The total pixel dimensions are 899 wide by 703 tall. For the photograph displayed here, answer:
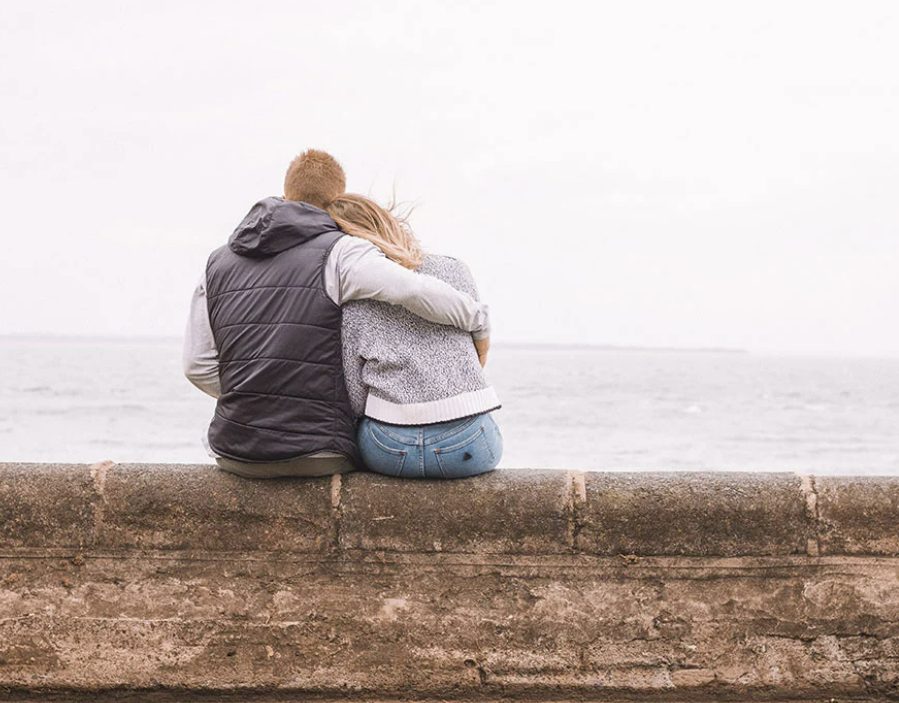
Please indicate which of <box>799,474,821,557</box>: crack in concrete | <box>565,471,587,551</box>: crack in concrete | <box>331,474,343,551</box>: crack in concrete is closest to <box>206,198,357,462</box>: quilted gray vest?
<box>331,474,343,551</box>: crack in concrete

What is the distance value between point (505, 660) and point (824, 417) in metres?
39.9

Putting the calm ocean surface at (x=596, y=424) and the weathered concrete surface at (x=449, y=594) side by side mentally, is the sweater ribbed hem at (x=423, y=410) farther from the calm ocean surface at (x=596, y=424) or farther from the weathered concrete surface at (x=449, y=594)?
the calm ocean surface at (x=596, y=424)

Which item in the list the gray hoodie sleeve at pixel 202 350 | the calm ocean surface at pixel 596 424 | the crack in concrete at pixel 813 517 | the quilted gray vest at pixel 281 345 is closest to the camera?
the quilted gray vest at pixel 281 345

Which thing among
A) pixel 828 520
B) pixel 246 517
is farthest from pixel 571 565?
pixel 246 517

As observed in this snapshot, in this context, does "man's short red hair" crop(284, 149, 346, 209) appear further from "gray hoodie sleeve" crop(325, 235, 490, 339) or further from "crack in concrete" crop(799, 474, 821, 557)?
"crack in concrete" crop(799, 474, 821, 557)

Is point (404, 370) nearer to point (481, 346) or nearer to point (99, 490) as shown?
point (481, 346)

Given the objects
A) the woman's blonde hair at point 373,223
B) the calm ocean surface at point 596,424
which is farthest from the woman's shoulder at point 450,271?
the calm ocean surface at point 596,424

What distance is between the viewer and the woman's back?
134 inches

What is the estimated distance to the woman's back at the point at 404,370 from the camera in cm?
340

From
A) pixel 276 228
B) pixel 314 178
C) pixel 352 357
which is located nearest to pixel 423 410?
pixel 352 357

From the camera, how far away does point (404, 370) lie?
3.42m

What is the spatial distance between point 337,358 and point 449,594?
83 cm

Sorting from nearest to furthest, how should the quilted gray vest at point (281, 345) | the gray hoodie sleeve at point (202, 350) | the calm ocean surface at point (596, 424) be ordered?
Answer: the quilted gray vest at point (281, 345), the gray hoodie sleeve at point (202, 350), the calm ocean surface at point (596, 424)

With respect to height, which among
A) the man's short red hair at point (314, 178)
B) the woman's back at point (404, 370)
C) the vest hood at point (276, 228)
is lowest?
the woman's back at point (404, 370)
